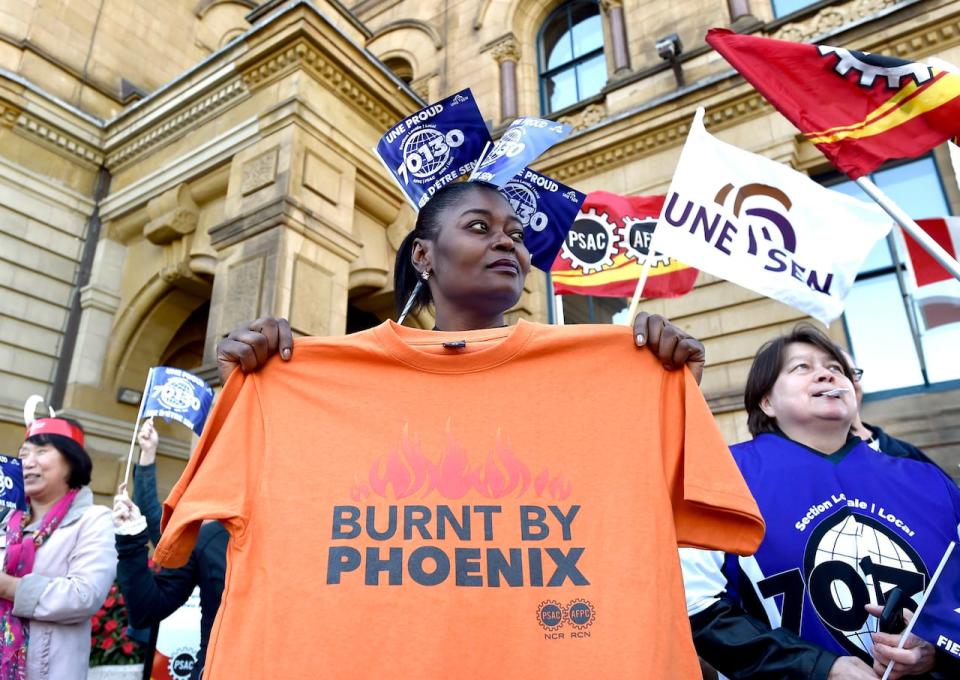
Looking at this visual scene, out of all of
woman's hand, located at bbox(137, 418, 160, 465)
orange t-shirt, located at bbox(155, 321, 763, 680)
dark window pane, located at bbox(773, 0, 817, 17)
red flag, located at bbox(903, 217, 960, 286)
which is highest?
dark window pane, located at bbox(773, 0, 817, 17)

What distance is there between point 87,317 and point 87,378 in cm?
96

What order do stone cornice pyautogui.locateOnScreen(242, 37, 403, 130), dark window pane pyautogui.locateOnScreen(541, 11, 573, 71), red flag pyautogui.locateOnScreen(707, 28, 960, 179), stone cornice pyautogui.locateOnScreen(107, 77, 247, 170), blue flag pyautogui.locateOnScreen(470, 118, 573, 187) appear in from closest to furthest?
blue flag pyautogui.locateOnScreen(470, 118, 573, 187)
red flag pyautogui.locateOnScreen(707, 28, 960, 179)
stone cornice pyautogui.locateOnScreen(242, 37, 403, 130)
stone cornice pyautogui.locateOnScreen(107, 77, 247, 170)
dark window pane pyautogui.locateOnScreen(541, 11, 573, 71)

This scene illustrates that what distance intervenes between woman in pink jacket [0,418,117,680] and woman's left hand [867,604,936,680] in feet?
11.1

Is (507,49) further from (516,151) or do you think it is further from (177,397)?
(516,151)

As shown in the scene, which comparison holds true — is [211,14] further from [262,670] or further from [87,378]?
[262,670]

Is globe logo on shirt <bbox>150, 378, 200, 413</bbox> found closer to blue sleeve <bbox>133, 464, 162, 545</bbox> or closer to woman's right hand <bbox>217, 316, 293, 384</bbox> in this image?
blue sleeve <bbox>133, 464, 162, 545</bbox>

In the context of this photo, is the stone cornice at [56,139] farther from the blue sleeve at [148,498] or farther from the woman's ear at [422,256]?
the woman's ear at [422,256]

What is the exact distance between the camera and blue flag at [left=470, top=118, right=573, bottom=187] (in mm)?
2537

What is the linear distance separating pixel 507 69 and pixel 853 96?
902cm

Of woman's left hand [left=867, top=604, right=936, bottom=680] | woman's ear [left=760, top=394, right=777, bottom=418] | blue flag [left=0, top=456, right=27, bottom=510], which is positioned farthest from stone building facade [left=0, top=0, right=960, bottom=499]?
woman's left hand [left=867, top=604, right=936, bottom=680]

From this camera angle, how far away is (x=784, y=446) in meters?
2.37

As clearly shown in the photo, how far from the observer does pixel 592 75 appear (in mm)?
11602

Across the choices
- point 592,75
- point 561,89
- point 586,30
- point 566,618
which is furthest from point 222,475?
point 586,30

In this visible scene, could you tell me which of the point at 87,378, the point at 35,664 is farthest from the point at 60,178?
the point at 35,664
